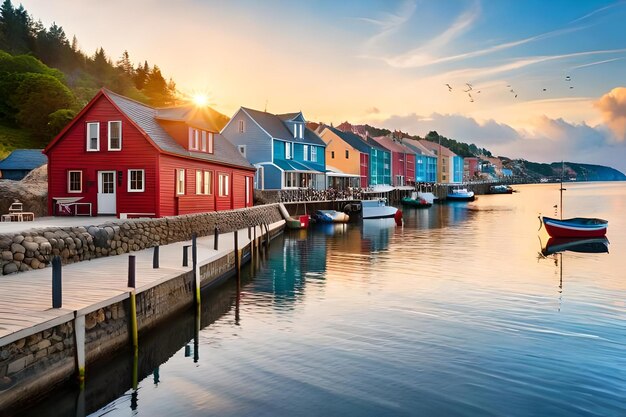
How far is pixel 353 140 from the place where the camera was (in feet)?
314

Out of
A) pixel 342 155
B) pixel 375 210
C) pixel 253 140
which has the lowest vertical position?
pixel 375 210

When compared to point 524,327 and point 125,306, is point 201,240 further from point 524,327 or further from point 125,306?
point 524,327

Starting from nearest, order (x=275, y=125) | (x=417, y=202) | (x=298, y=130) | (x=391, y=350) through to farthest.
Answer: (x=391, y=350) → (x=275, y=125) → (x=298, y=130) → (x=417, y=202)

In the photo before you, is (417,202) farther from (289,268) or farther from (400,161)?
(289,268)

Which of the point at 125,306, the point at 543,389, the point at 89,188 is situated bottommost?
the point at 543,389

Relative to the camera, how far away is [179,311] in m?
17.7

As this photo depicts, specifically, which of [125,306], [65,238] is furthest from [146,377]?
[65,238]

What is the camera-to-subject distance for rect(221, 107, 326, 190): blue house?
61719mm

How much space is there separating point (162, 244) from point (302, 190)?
38.3 metres

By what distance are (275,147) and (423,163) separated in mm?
83064

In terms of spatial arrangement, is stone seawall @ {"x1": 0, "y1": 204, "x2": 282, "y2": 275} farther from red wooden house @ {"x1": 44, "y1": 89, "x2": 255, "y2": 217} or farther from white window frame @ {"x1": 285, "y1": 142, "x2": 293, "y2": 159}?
white window frame @ {"x1": 285, "y1": 142, "x2": 293, "y2": 159}

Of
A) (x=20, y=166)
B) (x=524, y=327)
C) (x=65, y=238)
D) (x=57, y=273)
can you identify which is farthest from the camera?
(x=20, y=166)

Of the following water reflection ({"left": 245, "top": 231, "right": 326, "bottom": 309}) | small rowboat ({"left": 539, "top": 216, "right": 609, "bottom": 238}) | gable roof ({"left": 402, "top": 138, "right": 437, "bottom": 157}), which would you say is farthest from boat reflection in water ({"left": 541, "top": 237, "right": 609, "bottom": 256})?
gable roof ({"left": 402, "top": 138, "right": 437, "bottom": 157})

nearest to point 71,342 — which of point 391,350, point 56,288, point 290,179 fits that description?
point 56,288
